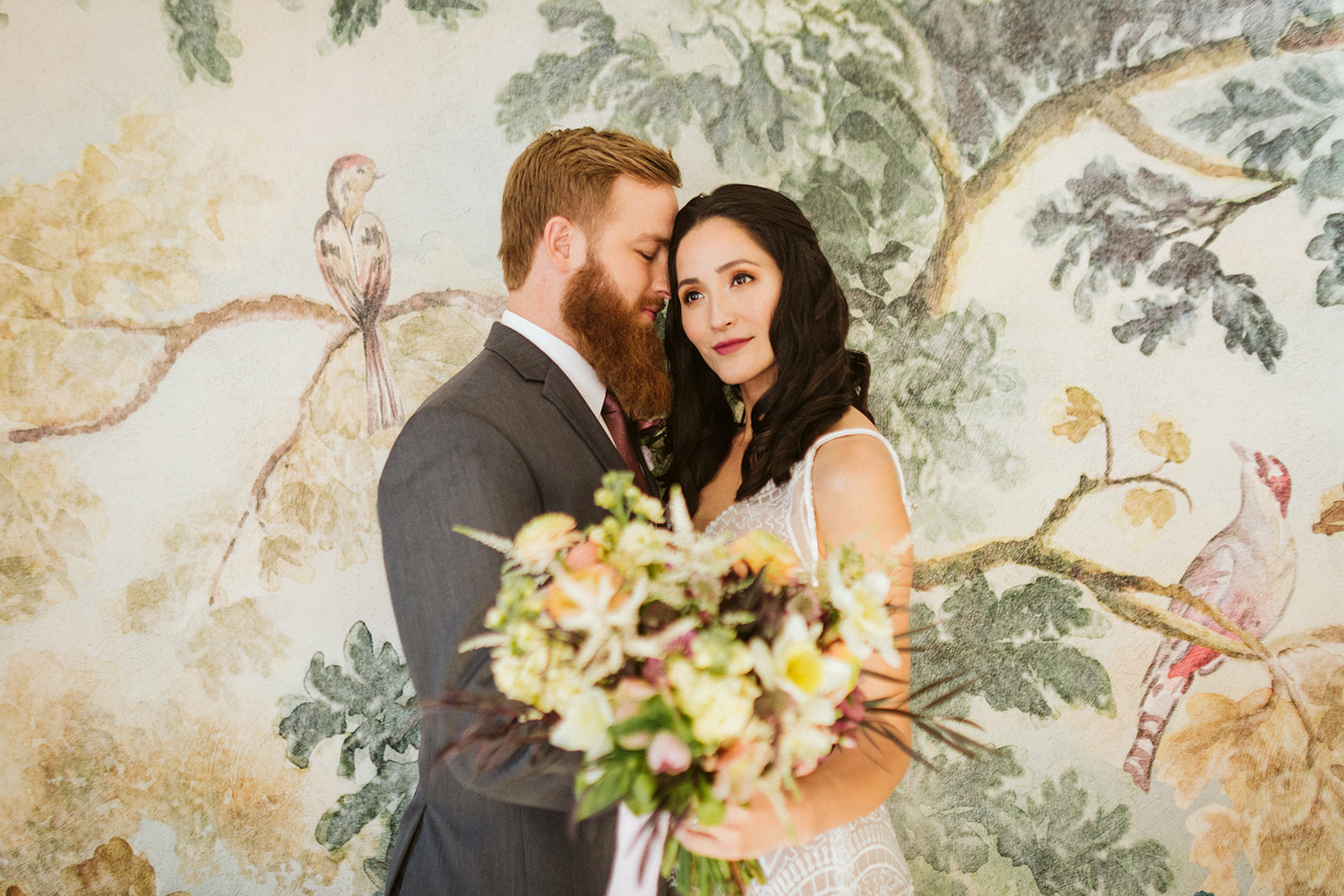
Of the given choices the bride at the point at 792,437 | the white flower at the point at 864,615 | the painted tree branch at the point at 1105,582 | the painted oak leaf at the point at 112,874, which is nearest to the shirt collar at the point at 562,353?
the bride at the point at 792,437

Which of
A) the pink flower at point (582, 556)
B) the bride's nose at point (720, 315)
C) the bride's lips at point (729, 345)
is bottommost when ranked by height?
the pink flower at point (582, 556)

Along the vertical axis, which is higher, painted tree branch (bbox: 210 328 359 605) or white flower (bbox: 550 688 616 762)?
painted tree branch (bbox: 210 328 359 605)

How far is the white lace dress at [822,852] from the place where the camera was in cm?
179

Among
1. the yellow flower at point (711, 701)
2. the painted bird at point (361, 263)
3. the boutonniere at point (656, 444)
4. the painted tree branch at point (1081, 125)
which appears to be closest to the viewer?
the yellow flower at point (711, 701)

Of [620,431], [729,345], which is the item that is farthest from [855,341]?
[620,431]

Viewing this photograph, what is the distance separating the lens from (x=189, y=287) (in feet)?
7.88

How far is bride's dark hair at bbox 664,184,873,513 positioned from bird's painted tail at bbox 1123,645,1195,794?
3.76 feet

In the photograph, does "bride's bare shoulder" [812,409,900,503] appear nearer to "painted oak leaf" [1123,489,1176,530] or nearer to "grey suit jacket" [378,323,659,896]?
"grey suit jacket" [378,323,659,896]

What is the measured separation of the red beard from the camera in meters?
2.17

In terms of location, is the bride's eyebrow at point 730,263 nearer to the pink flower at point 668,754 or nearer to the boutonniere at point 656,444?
the boutonniere at point 656,444

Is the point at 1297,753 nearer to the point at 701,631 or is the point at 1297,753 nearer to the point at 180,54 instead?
the point at 701,631

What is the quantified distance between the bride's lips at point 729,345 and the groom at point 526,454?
0.18 meters

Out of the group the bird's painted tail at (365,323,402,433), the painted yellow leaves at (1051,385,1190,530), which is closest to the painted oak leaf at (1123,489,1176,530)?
the painted yellow leaves at (1051,385,1190,530)

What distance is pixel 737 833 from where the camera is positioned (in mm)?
1369
